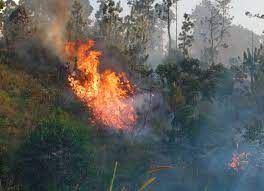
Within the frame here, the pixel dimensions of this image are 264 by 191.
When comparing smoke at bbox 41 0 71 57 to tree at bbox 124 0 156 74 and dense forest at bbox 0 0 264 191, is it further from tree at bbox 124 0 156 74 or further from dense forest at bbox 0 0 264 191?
tree at bbox 124 0 156 74

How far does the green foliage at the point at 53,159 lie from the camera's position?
797 inches

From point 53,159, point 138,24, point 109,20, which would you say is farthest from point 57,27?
point 53,159

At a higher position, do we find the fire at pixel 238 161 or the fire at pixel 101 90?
the fire at pixel 101 90

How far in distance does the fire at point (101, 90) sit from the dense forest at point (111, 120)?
8 cm

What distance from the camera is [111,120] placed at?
109ft

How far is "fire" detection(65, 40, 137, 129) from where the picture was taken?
3347 cm

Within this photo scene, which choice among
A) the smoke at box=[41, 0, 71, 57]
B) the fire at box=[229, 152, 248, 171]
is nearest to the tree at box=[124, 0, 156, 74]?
the smoke at box=[41, 0, 71, 57]

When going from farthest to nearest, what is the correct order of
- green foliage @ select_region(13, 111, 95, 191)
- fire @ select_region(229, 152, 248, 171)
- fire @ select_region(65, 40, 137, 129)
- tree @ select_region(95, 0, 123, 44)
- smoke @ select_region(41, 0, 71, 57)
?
tree @ select_region(95, 0, 123, 44), smoke @ select_region(41, 0, 71, 57), fire @ select_region(65, 40, 137, 129), fire @ select_region(229, 152, 248, 171), green foliage @ select_region(13, 111, 95, 191)

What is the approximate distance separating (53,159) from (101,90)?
1519cm

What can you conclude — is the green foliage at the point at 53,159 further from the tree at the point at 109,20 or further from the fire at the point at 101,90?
the tree at the point at 109,20

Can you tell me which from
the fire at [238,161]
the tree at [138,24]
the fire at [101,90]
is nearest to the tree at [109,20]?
the tree at [138,24]

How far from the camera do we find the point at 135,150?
29891 millimetres

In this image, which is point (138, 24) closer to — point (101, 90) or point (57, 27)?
point (57, 27)

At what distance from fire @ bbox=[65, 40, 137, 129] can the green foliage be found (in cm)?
1177
